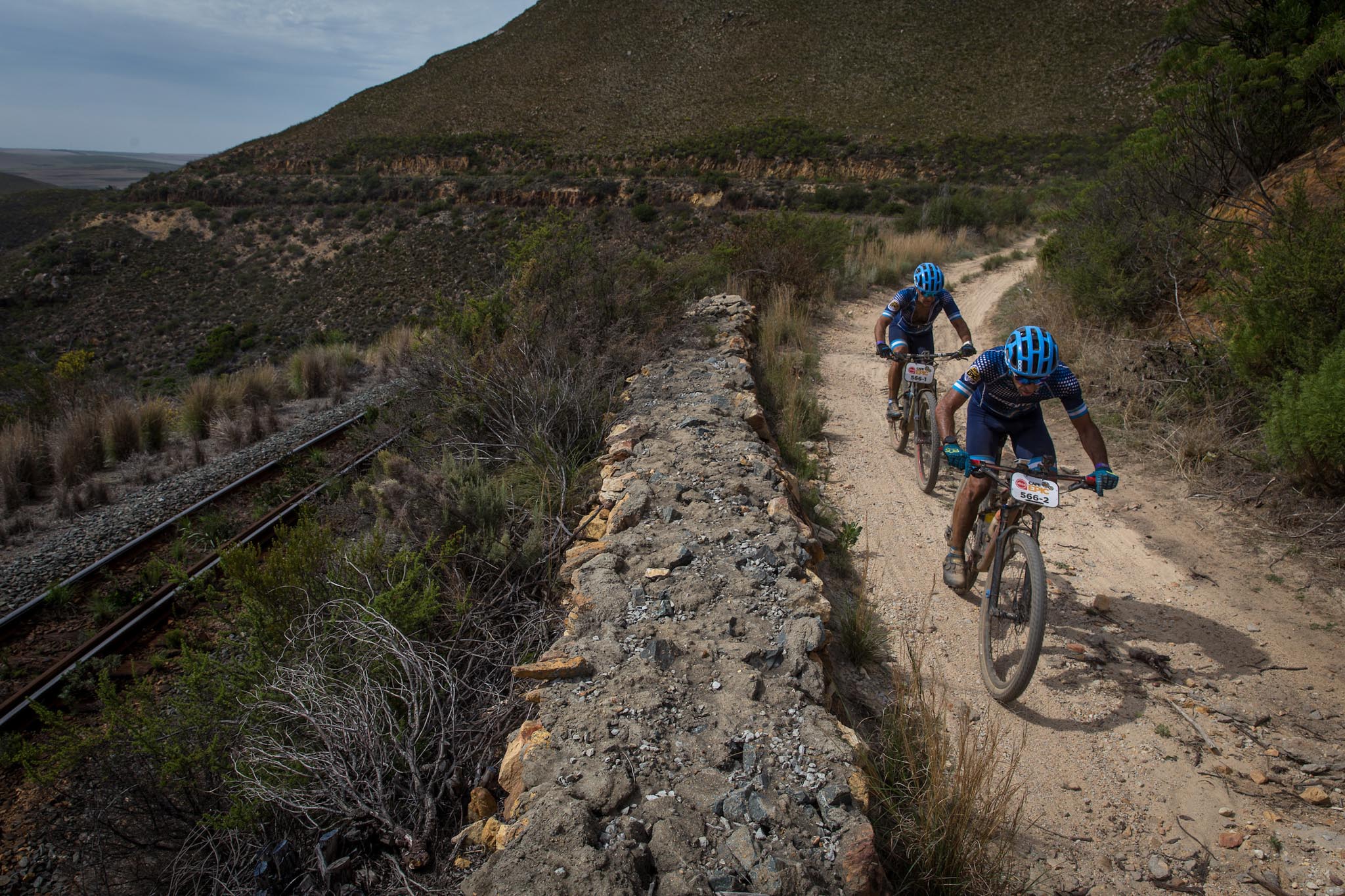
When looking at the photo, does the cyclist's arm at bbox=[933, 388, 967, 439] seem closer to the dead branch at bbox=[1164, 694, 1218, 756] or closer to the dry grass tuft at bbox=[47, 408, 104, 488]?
the dead branch at bbox=[1164, 694, 1218, 756]

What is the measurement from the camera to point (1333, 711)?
11.6 ft

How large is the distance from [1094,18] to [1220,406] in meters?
59.6

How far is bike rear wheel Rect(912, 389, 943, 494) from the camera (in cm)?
591

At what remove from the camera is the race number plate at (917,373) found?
6.23 m

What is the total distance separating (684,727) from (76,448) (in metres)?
11.3

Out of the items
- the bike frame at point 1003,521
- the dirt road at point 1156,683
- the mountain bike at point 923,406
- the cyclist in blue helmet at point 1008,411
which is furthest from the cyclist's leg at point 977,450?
the mountain bike at point 923,406

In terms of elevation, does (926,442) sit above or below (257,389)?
above

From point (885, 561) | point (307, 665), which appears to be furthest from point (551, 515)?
point (885, 561)

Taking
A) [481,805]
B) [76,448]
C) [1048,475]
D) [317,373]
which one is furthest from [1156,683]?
[317,373]

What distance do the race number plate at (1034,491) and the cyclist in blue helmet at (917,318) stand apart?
2834 mm

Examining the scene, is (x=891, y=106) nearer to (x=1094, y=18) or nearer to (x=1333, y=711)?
(x=1094, y=18)

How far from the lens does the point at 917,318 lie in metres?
6.47

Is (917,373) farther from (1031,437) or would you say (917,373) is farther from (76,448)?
(76,448)

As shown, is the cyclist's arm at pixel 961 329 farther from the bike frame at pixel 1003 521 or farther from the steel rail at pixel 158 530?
the steel rail at pixel 158 530
